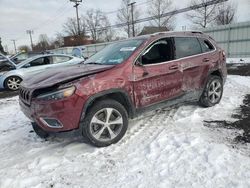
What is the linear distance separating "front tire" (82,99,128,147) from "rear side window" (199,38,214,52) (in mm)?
2611

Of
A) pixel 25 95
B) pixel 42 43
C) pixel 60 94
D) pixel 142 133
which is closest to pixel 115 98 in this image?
pixel 142 133

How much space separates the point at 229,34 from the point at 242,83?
1031cm

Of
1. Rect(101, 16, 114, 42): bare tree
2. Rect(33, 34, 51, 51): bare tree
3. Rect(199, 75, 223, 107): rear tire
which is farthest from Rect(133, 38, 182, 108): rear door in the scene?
Rect(33, 34, 51, 51): bare tree

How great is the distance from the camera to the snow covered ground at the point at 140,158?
3.15 metres

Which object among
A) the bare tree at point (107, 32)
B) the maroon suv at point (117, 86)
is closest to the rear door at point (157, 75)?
the maroon suv at point (117, 86)

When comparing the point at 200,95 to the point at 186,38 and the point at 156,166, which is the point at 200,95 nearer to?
the point at 186,38

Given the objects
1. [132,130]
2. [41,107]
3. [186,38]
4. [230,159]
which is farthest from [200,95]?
[41,107]

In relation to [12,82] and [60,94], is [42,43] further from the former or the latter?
[60,94]

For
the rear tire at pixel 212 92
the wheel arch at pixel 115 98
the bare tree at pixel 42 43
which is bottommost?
the rear tire at pixel 212 92

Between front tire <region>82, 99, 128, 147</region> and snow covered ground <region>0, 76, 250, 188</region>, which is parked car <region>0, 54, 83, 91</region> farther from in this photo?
front tire <region>82, 99, 128, 147</region>

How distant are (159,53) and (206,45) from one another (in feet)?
5.19

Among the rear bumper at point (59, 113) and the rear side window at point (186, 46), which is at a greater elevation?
the rear side window at point (186, 46)

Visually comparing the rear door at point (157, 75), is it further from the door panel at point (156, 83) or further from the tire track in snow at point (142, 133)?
the tire track in snow at point (142, 133)

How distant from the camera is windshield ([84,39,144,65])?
14.6 feet
